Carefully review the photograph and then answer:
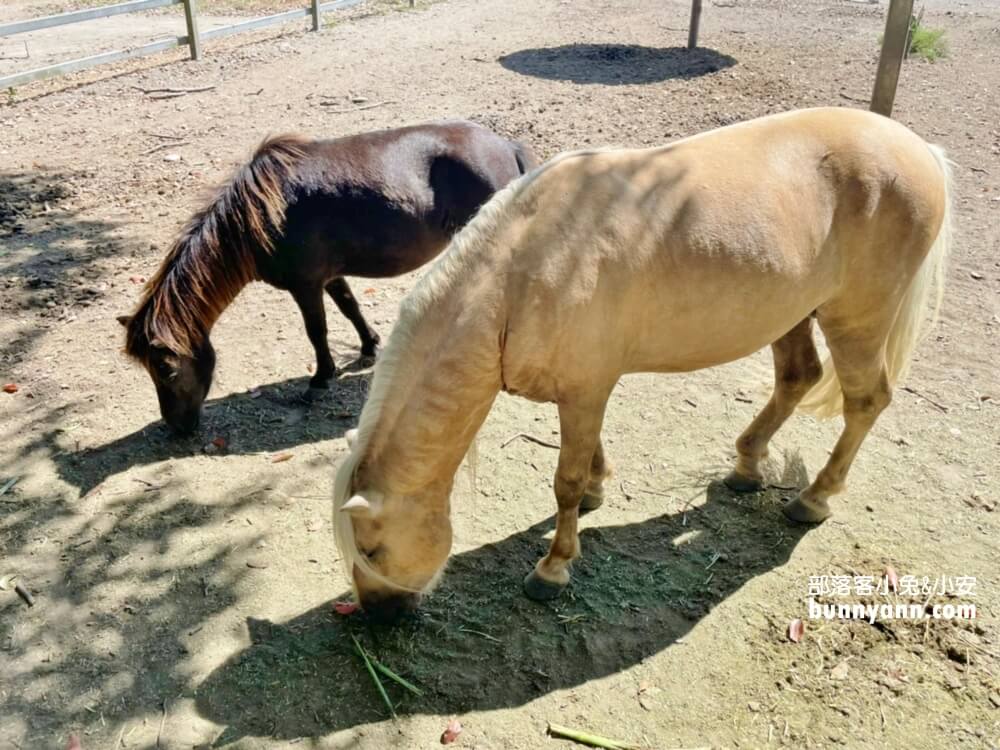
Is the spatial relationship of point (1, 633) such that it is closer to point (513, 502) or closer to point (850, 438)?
point (513, 502)

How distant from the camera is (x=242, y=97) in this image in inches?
392

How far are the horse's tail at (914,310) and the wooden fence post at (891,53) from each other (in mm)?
2760

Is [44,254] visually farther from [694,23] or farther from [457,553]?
[694,23]

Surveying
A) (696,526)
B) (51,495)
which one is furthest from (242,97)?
(696,526)

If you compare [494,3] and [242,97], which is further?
[494,3]

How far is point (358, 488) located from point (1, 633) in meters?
1.78

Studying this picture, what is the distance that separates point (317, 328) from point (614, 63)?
8.41 m

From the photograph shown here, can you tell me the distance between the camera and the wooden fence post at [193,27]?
10914mm

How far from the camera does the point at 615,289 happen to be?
2.98 m

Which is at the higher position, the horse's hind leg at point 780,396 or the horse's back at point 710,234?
the horse's back at point 710,234

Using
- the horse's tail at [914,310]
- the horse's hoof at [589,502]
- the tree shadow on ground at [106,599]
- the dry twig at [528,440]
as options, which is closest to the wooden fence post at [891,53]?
the horse's tail at [914,310]

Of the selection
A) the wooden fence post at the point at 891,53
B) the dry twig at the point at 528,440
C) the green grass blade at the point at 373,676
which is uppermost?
the wooden fence post at the point at 891,53

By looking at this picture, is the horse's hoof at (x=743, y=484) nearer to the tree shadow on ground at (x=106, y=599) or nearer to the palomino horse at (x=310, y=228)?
the palomino horse at (x=310, y=228)

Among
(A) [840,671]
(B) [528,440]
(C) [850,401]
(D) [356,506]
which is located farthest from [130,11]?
(A) [840,671]
